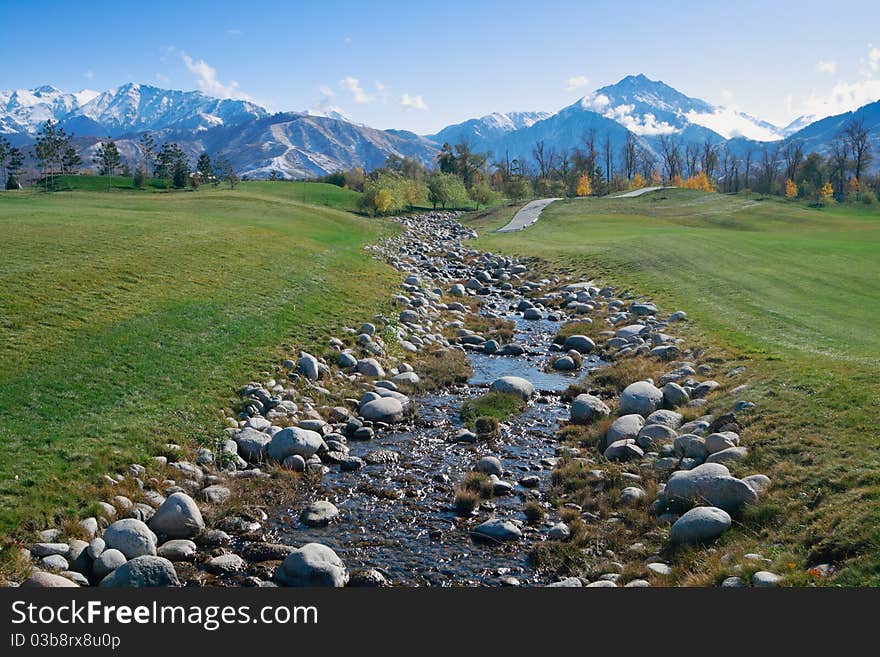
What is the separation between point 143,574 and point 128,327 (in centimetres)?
1116

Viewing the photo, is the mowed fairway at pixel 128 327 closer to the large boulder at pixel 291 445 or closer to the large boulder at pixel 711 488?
the large boulder at pixel 291 445

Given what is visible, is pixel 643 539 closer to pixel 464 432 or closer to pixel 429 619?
pixel 429 619

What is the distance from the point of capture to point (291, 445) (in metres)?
14.8

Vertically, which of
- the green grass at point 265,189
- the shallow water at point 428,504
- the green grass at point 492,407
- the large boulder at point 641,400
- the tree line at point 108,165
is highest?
the tree line at point 108,165

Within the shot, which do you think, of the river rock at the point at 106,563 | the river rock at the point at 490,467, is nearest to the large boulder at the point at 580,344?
the river rock at the point at 490,467

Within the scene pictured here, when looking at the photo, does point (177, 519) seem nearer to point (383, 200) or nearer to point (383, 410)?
point (383, 410)

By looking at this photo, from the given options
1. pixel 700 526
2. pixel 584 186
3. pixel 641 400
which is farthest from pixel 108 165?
pixel 700 526

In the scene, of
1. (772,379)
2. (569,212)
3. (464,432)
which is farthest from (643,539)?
(569,212)

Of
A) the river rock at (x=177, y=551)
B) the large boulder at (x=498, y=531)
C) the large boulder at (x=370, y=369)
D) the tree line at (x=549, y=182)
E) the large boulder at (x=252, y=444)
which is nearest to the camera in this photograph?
the river rock at (x=177, y=551)

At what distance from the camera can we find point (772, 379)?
16.5 m

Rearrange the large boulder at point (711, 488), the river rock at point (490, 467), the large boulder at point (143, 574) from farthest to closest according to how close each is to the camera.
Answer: the river rock at point (490, 467), the large boulder at point (711, 488), the large boulder at point (143, 574)

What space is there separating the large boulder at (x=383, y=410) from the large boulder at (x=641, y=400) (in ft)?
19.9

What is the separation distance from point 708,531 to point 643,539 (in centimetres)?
116

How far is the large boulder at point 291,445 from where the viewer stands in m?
14.8
